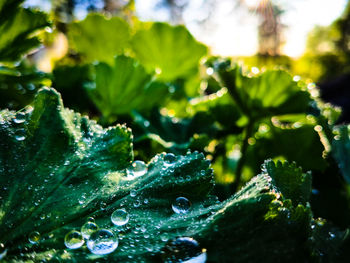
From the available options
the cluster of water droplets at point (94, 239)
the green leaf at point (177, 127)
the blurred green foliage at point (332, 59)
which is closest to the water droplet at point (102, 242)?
the cluster of water droplets at point (94, 239)

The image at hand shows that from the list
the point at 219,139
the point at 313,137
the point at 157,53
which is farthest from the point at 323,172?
the point at 157,53

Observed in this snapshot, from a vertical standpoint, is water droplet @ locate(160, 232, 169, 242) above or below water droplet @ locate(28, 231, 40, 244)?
below

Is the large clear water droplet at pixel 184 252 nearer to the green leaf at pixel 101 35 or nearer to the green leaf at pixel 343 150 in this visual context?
the green leaf at pixel 343 150

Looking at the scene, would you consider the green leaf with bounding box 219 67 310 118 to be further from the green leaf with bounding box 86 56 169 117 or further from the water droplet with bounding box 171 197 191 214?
the water droplet with bounding box 171 197 191 214

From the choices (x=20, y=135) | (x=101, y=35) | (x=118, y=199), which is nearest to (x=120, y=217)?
(x=118, y=199)

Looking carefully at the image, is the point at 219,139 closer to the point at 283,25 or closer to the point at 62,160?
the point at 62,160

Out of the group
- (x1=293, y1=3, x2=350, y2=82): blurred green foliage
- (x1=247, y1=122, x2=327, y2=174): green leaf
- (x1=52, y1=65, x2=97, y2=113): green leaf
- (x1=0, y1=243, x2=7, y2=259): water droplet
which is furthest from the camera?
(x1=293, y1=3, x2=350, y2=82): blurred green foliage

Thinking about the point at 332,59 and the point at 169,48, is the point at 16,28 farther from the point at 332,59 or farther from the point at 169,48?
the point at 332,59

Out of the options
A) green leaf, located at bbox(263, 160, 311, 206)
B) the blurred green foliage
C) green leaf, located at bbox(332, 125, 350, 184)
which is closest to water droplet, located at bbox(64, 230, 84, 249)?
green leaf, located at bbox(263, 160, 311, 206)
